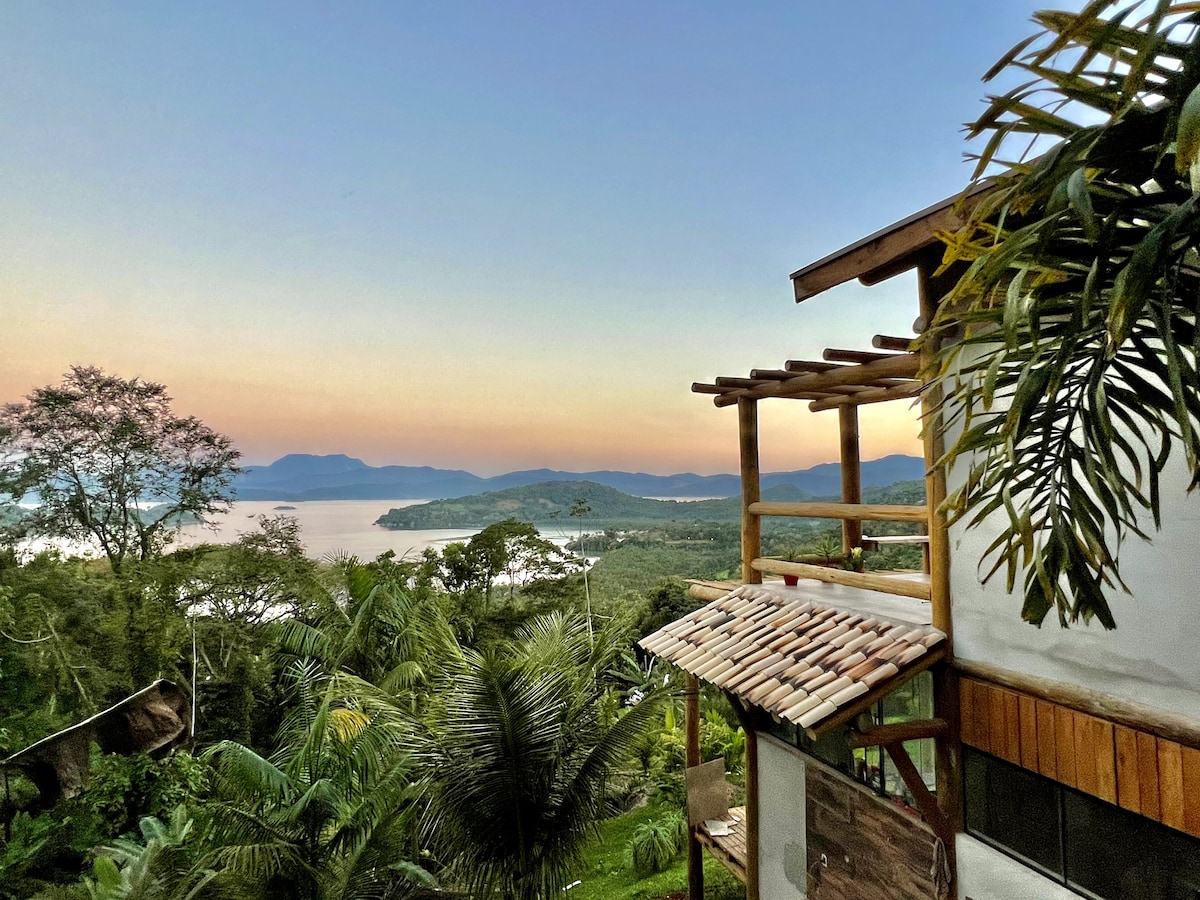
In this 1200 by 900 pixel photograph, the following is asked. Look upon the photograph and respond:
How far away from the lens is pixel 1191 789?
2609 mm

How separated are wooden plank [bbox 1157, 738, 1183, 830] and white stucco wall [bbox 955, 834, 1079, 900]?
78cm

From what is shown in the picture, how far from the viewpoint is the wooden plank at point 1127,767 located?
9.29ft

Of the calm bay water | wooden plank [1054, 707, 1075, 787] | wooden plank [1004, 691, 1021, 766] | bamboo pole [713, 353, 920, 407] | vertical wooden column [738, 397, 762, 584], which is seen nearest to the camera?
wooden plank [1054, 707, 1075, 787]

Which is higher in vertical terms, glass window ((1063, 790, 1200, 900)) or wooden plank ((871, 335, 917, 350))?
wooden plank ((871, 335, 917, 350))

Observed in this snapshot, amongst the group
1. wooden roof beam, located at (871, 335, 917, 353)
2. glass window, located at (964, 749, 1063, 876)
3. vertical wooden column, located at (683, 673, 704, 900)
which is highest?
wooden roof beam, located at (871, 335, 917, 353)

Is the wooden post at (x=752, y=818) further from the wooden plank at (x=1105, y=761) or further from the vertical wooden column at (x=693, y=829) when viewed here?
the wooden plank at (x=1105, y=761)

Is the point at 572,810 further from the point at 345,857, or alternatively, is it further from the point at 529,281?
the point at 529,281

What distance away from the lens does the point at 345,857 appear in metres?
6.00

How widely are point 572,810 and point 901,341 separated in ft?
15.3

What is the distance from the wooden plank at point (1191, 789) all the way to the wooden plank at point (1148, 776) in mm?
109

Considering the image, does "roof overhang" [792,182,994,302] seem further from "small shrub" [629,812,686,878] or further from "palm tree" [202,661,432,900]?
"small shrub" [629,812,686,878]

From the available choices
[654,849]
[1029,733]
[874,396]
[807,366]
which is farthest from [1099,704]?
[654,849]

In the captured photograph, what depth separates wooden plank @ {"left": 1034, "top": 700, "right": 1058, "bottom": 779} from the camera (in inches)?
127

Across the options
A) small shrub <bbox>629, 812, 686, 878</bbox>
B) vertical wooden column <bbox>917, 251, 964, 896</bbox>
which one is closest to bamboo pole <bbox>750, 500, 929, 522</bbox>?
vertical wooden column <bbox>917, 251, 964, 896</bbox>
